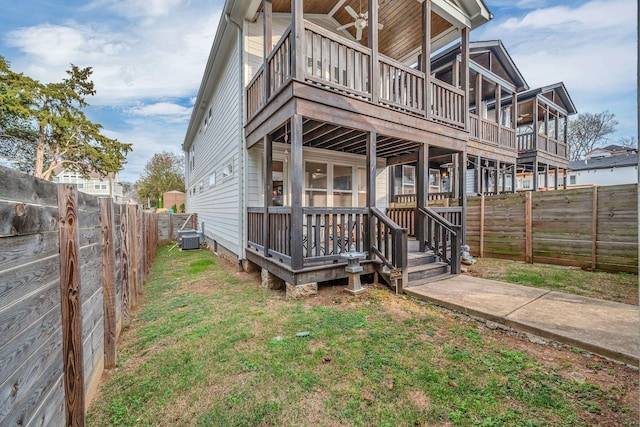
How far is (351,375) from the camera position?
2381mm

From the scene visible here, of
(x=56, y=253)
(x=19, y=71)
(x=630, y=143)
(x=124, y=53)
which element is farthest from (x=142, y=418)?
(x=630, y=143)

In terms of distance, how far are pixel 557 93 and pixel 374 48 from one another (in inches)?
600

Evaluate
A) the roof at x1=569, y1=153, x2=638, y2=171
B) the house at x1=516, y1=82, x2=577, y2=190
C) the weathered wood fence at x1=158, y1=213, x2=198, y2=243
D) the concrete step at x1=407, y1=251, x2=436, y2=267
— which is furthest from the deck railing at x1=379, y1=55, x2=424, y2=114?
the roof at x1=569, y1=153, x2=638, y2=171

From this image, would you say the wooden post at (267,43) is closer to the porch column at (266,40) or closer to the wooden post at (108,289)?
the porch column at (266,40)

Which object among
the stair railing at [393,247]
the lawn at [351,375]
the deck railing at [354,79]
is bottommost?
the lawn at [351,375]

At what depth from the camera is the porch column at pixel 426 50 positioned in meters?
5.68

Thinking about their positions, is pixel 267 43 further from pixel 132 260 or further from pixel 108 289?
pixel 108 289

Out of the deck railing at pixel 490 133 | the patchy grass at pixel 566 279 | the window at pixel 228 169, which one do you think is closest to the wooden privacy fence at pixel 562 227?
the patchy grass at pixel 566 279

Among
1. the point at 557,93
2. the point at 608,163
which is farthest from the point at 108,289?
the point at 608,163

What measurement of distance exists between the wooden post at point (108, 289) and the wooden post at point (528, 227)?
28.1ft

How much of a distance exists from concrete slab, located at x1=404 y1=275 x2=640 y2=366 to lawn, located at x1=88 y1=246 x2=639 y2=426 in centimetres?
17

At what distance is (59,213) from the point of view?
157 cm

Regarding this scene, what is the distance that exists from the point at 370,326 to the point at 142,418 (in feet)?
7.85

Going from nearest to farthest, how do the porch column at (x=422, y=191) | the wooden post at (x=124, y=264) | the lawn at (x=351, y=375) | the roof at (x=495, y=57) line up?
the lawn at (x=351, y=375)
the wooden post at (x=124, y=264)
the porch column at (x=422, y=191)
the roof at (x=495, y=57)
